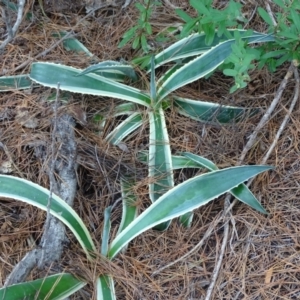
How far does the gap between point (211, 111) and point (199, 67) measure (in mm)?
150

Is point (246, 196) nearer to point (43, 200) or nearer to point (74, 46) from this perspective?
point (43, 200)

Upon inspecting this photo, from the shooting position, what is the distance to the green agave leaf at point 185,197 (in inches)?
55.6

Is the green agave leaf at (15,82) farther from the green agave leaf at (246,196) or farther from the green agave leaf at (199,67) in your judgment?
the green agave leaf at (246,196)

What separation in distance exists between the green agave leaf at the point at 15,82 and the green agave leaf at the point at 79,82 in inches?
4.0

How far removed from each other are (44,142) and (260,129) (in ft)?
2.29

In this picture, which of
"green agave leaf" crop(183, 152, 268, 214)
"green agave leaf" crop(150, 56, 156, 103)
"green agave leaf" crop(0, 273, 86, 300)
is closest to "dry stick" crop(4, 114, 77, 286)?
"green agave leaf" crop(0, 273, 86, 300)

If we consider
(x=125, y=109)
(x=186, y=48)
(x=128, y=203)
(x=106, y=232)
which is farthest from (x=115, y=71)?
(x=106, y=232)

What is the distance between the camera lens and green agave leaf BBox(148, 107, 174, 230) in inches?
59.0

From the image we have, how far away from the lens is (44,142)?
1.58 metres

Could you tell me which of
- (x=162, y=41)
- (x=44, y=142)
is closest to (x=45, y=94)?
(x=44, y=142)

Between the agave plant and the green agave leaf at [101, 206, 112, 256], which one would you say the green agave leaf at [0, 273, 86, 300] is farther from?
the green agave leaf at [101, 206, 112, 256]

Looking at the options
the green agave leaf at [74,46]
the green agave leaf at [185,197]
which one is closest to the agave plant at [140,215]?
the green agave leaf at [185,197]

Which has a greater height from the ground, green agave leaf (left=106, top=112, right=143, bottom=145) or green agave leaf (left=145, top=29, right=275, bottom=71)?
green agave leaf (left=145, top=29, right=275, bottom=71)

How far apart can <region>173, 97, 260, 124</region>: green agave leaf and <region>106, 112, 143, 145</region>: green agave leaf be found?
155 millimetres
